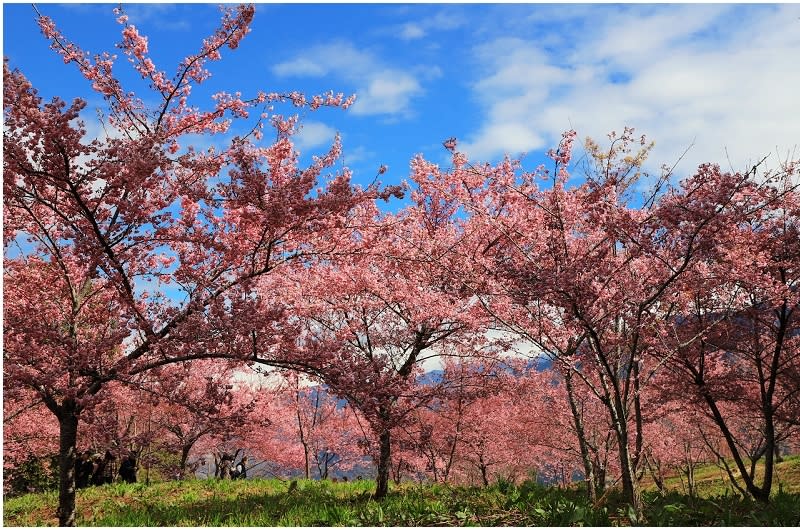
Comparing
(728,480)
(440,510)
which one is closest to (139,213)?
(440,510)

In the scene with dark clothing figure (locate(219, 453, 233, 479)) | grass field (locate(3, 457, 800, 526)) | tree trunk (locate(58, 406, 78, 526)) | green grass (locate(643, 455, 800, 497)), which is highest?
tree trunk (locate(58, 406, 78, 526))

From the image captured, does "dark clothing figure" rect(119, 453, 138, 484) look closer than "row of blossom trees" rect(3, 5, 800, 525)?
No

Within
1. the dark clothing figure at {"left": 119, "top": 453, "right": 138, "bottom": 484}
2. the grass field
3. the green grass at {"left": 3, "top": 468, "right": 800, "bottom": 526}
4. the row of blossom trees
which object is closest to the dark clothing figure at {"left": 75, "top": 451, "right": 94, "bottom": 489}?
the dark clothing figure at {"left": 119, "top": 453, "right": 138, "bottom": 484}

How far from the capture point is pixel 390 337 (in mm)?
12367

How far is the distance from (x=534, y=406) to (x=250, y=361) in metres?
15.4

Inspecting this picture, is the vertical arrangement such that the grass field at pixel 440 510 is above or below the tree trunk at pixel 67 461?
below

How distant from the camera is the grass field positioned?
6.97 m

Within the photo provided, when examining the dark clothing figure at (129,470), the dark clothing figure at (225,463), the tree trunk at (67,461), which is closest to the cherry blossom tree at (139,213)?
the tree trunk at (67,461)

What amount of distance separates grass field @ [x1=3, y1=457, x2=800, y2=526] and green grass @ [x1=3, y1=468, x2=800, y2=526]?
13 mm

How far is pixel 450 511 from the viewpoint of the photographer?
7.73m

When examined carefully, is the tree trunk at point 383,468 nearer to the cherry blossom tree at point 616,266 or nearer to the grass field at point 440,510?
the grass field at point 440,510

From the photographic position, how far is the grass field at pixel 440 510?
6.97 m

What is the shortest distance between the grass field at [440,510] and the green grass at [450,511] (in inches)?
0.5

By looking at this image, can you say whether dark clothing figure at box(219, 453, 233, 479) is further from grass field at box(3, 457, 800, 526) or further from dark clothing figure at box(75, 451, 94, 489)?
grass field at box(3, 457, 800, 526)
